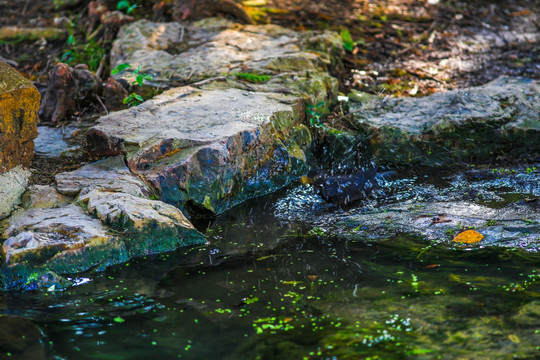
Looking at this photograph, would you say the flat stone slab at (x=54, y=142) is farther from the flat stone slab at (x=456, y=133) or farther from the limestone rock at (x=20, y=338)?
the flat stone slab at (x=456, y=133)

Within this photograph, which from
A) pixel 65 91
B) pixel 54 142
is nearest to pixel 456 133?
pixel 54 142

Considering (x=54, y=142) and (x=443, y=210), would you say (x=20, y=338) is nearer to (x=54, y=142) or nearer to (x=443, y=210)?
(x=54, y=142)

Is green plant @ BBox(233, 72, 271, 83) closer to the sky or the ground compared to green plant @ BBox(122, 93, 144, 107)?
closer to the sky

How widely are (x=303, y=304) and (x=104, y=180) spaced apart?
1.89m

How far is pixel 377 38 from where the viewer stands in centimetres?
736

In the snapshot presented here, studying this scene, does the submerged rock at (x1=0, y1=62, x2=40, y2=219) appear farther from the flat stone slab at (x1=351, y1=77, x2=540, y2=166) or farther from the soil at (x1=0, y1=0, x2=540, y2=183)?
the flat stone slab at (x1=351, y1=77, x2=540, y2=166)

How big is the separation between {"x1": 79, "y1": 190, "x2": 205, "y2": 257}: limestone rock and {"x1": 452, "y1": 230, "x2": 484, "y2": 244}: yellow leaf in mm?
1711

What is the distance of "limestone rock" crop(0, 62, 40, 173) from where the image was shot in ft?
11.5

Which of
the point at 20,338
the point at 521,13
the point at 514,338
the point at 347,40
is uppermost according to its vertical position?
the point at 521,13

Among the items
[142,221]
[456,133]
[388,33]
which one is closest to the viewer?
[142,221]

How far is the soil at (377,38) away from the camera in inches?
257

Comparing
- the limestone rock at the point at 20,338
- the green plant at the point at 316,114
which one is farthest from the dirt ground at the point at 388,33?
the limestone rock at the point at 20,338

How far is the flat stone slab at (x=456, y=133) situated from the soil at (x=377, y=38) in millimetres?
1025

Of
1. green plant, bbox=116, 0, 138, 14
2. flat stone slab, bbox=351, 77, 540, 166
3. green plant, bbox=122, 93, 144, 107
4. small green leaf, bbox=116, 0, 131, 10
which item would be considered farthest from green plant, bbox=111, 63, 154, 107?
flat stone slab, bbox=351, 77, 540, 166
